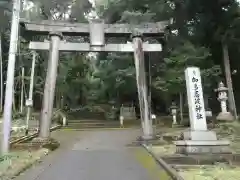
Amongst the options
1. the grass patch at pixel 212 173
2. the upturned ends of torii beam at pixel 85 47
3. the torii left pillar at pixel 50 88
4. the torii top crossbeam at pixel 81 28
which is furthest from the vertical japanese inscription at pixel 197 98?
the torii left pillar at pixel 50 88

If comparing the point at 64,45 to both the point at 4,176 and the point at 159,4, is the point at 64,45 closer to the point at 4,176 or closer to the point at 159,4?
the point at 4,176

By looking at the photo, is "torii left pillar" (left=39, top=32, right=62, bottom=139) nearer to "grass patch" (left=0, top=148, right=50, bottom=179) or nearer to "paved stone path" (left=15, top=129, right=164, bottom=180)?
"paved stone path" (left=15, top=129, right=164, bottom=180)

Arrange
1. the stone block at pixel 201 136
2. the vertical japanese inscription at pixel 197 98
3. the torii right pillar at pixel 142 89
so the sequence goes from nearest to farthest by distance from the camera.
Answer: the stone block at pixel 201 136
the vertical japanese inscription at pixel 197 98
the torii right pillar at pixel 142 89

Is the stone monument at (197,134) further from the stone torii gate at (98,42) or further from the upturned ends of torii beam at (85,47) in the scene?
the upturned ends of torii beam at (85,47)

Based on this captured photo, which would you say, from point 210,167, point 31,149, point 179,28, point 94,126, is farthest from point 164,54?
point 210,167

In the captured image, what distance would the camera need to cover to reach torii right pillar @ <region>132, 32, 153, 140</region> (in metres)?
15.9

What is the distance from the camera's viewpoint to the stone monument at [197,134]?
10.8 m

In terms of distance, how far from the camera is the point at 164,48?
2869cm

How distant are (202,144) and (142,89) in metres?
5.88

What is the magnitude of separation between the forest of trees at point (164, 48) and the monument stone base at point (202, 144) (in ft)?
27.9

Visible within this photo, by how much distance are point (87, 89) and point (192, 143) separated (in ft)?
115

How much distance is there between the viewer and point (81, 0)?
36.3m

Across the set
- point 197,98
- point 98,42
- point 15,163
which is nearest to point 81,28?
point 98,42

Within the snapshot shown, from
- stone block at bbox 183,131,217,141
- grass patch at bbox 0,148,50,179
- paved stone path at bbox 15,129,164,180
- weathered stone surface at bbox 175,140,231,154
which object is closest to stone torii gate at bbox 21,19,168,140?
paved stone path at bbox 15,129,164,180
